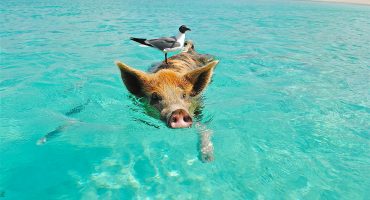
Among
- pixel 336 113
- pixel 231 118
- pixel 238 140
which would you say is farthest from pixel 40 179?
pixel 336 113

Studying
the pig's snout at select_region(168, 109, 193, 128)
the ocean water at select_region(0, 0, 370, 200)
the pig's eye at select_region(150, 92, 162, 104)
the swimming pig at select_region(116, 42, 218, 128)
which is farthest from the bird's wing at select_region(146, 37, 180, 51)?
the pig's snout at select_region(168, 109, 193, 128)

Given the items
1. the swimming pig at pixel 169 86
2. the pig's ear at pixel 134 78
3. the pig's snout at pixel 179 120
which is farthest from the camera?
the pig's ear at pixel 134 78

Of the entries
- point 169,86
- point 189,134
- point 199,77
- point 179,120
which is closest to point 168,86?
point 169,86

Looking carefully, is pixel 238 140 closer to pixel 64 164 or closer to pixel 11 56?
pixel 64 164

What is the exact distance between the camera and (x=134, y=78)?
618cm

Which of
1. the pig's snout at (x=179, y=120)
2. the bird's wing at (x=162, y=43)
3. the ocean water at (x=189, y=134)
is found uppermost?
the bird's wing at (x=162, y=43)

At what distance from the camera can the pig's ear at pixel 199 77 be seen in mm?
6094

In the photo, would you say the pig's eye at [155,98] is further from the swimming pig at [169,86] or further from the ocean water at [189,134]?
the ocean water at [189,134]

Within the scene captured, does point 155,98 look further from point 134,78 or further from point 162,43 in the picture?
point 162,43

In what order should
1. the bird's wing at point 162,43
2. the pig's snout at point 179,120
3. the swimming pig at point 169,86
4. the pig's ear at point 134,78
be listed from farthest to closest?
1. the bird's wing at point 162,43
2. the pig's ear at point 134,78
3. the swimming pig at point 169,86
4. the pig's snout at point 179,120

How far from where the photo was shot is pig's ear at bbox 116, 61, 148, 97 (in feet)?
19.7

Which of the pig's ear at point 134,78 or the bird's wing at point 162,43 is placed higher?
the bird's wing at point 162,43

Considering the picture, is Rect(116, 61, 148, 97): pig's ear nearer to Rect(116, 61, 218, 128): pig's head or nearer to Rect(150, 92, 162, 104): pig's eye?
Rect(116, 61, 218, 128): pig's head

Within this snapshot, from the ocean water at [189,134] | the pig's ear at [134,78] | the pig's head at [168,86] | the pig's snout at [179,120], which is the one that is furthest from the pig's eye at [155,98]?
the pig's snout at [179,120]
